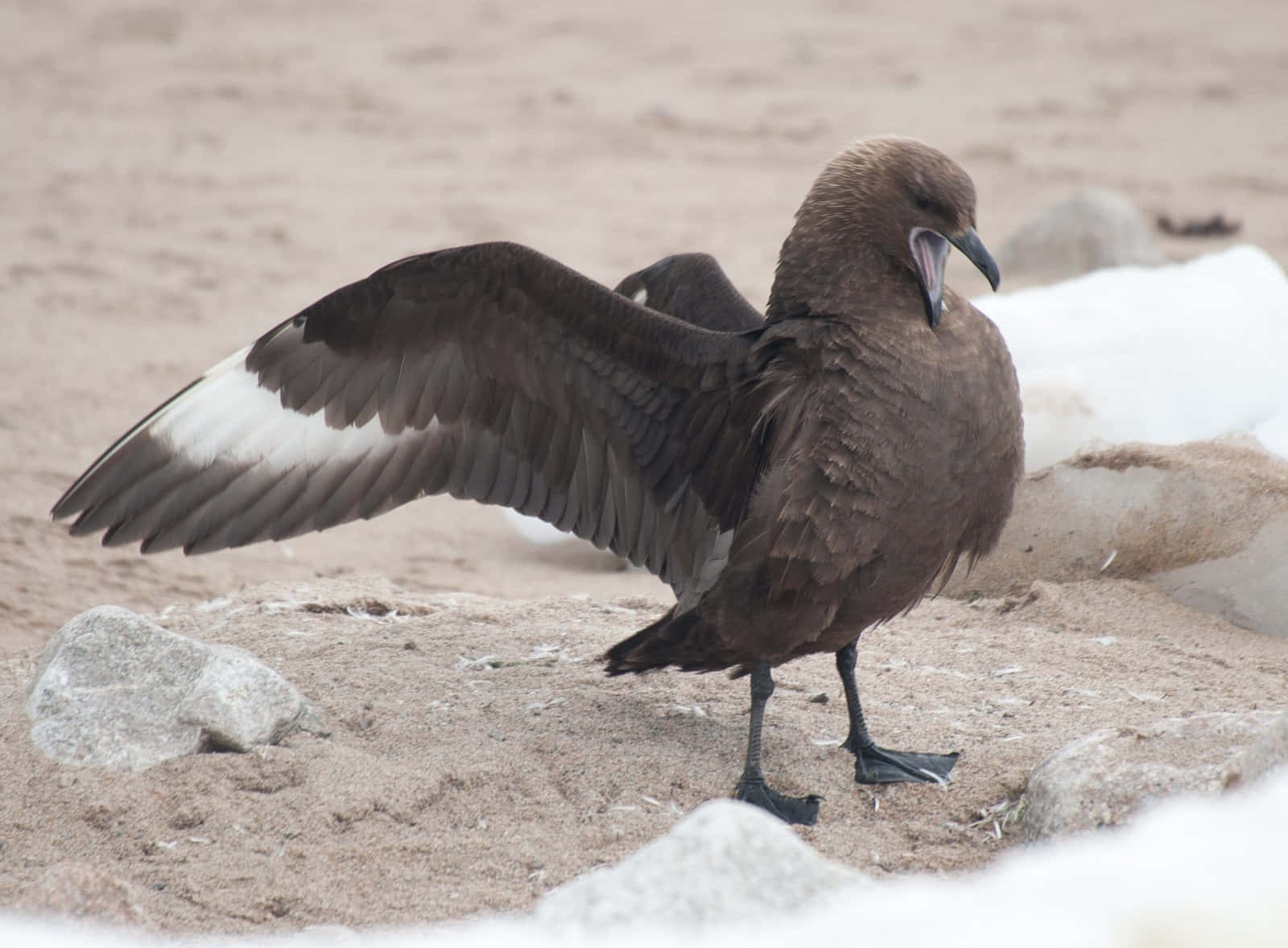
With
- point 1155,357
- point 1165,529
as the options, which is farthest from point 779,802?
point 1155,357

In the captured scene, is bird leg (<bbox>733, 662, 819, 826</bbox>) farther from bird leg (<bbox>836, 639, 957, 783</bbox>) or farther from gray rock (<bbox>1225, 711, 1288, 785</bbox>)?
gray rock (<bbox>1225, 711, 1288, 785</bbox>)

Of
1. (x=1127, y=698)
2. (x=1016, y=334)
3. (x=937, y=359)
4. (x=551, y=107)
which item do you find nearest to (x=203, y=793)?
(x=937, y=359)

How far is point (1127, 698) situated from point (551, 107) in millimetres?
7222

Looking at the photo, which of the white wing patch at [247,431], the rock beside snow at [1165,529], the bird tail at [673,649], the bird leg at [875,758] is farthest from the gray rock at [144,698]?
the rock beside snow at [1165,529]

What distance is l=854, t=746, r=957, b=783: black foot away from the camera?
3238 millimetres

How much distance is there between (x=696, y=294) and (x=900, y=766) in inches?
51.2

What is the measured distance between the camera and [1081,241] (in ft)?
24.1

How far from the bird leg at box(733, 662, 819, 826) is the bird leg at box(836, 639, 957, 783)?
0.15 m

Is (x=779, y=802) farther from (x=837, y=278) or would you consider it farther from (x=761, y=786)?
(x=837, y=278)

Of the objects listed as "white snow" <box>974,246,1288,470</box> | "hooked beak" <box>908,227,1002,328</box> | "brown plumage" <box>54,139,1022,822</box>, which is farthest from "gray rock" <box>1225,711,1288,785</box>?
"white snow" <box>974,246,1288,470</box>

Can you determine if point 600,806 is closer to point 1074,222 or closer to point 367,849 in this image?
point 367,849

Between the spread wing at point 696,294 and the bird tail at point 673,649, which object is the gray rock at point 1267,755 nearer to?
the bird tail at point 673,649

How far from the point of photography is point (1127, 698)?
3.56m

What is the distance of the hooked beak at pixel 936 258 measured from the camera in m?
3.15
